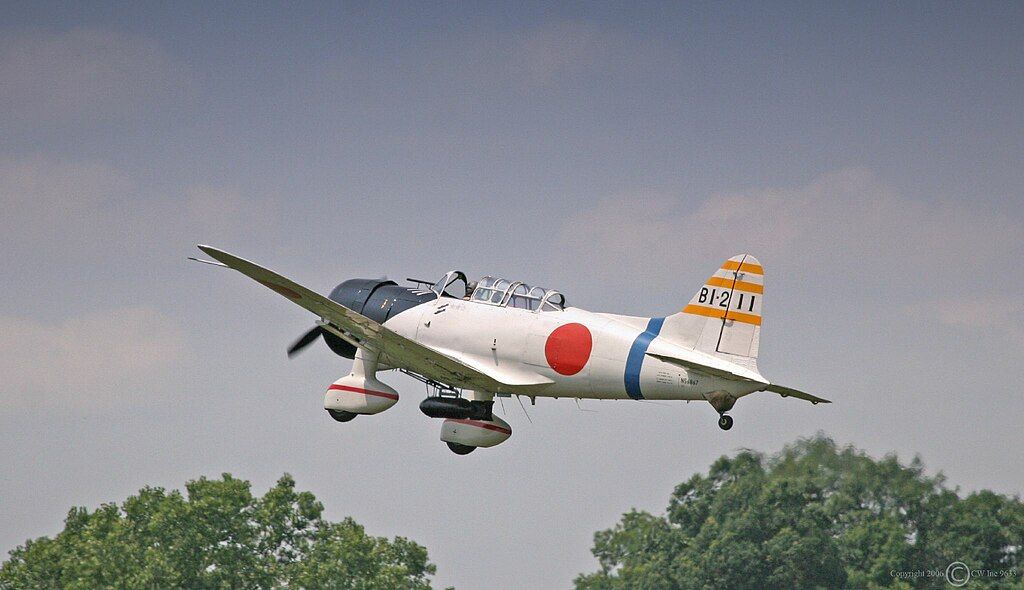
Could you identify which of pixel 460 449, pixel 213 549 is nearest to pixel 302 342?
pixel 460 449

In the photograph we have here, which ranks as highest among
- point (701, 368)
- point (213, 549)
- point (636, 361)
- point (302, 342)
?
point (213, 549)

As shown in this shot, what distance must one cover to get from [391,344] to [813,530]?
159 feet

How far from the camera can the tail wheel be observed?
25.6 metres

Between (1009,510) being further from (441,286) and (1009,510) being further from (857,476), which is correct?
(441,286)

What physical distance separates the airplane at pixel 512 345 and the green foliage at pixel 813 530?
2760cm

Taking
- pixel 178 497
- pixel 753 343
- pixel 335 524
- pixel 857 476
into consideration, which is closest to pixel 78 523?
pixel 178 497

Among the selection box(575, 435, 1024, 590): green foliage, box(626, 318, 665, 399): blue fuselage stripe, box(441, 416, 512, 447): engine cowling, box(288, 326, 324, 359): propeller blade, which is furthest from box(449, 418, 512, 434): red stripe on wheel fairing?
box(575, 435, 1024, 590): green foliage

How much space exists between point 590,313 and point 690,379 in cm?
230

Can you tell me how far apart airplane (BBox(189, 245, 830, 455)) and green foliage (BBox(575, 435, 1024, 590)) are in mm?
27603

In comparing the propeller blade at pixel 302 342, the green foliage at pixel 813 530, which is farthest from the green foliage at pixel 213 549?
the propeller blade at pixel 302 342

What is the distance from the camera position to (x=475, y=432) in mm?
25188

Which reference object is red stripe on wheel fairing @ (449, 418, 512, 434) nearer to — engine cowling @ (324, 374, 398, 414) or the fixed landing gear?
engine cowling @ (324, 374, 398, 414)

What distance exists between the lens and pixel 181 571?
224 feet
